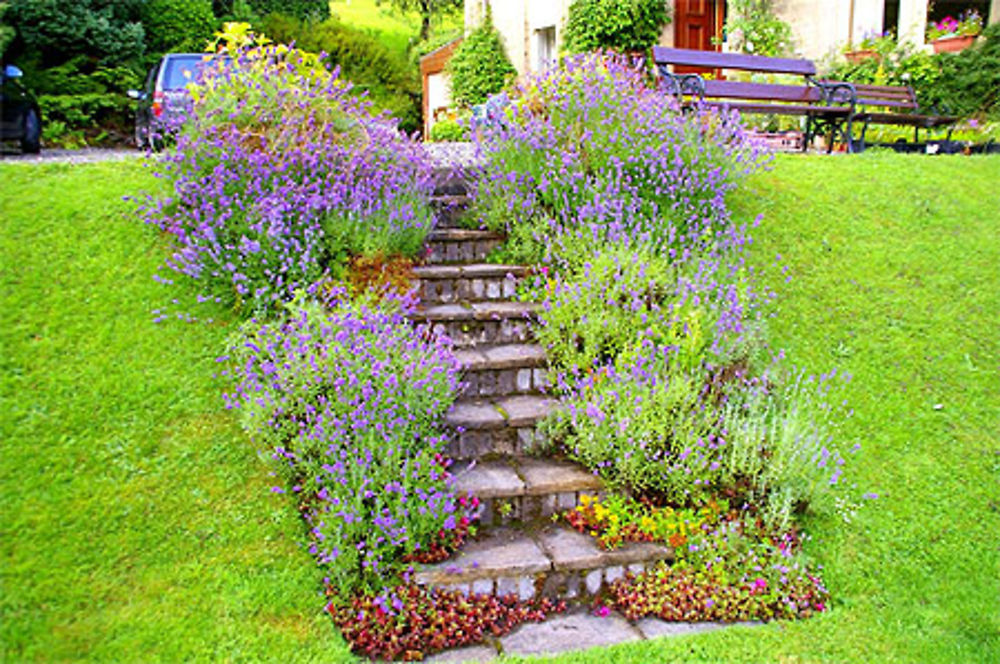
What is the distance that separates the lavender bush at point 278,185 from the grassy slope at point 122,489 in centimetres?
40

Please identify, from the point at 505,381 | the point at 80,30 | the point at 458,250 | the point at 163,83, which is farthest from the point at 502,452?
the point at 80,30

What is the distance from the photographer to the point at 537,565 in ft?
11.8

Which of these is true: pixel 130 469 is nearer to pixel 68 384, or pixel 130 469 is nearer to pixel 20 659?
pixel 68 384

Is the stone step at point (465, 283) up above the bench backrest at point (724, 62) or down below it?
below

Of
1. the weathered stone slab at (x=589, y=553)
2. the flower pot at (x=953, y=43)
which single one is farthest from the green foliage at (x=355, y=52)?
the weathered stone slab at (x=589, y=553)

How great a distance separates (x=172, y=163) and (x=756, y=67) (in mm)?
7744

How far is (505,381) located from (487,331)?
508 millimetres

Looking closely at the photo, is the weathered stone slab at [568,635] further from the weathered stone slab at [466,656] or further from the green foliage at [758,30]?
the green foliage at [758,30]

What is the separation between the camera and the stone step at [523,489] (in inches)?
155

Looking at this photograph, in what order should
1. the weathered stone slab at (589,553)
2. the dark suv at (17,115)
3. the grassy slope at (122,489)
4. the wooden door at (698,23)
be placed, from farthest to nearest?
the wooden door at (698,23) < the dark suv at (17,115) < the weathered stone slab at (589,553) < the grassy slope at (122,489)

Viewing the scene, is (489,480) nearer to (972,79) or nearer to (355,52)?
(972,79)

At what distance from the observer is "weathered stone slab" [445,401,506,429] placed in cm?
433

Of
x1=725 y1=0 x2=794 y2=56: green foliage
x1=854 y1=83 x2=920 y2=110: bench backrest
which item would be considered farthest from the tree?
x1=854 y1=83 x2=920 y2=110: bench backrest

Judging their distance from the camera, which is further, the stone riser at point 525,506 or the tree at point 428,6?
the tree at point 428,6
